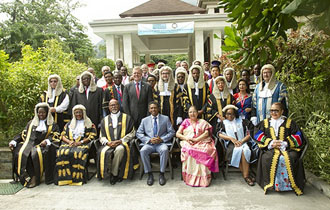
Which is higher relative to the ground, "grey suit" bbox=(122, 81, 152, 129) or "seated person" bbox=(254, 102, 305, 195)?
"grey suit" bbox=(122, 81, 152, 129)

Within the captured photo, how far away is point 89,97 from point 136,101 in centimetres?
100

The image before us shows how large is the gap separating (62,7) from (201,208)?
37200mm

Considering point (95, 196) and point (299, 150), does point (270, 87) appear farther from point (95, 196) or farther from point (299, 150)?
point (95, 196)

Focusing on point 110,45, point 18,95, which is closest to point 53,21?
point 110,45

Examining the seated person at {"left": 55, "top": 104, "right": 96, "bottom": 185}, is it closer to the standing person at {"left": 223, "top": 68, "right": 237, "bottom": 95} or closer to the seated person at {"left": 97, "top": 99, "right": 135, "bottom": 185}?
the seated person at {"left": 97, "top": 99, "right": 135, "bottom": 185}

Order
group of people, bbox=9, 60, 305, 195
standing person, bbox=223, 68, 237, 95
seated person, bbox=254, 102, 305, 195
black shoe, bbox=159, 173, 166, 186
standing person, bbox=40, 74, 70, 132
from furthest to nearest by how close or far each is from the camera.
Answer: standing person, bbox=223, 68, 237, 95 → standing person, bbox=40, 74, 70, 132 → black shoe, bbox=159, 173, 166, 186 → group of people, bbox=9, 60, 305, 195 → seated person, bbox=254, 102, 305, 195

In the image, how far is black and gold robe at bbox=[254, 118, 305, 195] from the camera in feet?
13.4

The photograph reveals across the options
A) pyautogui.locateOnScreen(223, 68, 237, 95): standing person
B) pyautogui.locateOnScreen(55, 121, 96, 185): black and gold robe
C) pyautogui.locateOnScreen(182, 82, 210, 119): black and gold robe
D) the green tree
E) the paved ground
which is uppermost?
the green tree

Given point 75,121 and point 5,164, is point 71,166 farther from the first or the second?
point 5,164

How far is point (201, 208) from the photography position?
3.66m

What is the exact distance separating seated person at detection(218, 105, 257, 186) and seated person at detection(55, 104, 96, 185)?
253cm

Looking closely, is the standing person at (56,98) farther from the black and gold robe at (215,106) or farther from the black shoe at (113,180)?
the black and gold robe at (215,106)

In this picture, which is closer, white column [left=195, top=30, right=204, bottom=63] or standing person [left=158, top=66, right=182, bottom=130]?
standing person [left=158, top=66, right=182, bottom=130]

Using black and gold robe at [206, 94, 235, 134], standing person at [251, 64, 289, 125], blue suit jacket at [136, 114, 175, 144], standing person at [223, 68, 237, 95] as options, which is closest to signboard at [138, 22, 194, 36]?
standing person at [223, 68, 237, 95]
